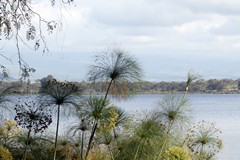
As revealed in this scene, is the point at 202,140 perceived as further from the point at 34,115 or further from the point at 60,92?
the point at 34,115

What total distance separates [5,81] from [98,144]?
1.98m

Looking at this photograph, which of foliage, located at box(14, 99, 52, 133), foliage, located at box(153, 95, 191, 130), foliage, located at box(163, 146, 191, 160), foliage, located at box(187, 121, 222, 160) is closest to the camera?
foliage, located at box(163, 146, 191, 160)

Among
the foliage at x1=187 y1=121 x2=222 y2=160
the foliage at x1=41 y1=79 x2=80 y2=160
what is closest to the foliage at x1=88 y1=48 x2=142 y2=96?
the foliage at x1=41 y1=79 x2=80 y2=160

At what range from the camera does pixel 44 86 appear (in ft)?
22.1

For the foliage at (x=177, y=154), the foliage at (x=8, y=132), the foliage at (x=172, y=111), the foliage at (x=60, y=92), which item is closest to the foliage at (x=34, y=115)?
the foliage at (x=60, y=92)

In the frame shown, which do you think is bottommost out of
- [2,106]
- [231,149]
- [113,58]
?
[231,149]

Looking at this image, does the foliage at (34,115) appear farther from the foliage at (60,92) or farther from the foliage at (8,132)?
the foliage at (8,132)

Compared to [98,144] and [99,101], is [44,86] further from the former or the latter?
[98,144]

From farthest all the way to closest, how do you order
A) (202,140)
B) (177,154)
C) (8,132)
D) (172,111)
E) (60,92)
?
1. (202,140)
2. (8,132)
3. (172,111)
4. (60,92)
5. (177,154)

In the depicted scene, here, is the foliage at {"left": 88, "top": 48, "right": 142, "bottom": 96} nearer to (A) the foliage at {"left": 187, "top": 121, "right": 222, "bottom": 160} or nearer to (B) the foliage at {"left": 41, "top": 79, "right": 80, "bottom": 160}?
(B) the foliage at {"left": 41, "top": 79, "right": 80, "bottom": 160}

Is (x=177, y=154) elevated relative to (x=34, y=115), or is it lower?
lower

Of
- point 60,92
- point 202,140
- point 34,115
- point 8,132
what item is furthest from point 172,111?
point 8,132

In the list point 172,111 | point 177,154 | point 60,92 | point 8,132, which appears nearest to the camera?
point 177,154

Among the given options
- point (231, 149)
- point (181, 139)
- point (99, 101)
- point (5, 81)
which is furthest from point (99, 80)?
point (231, 149)
